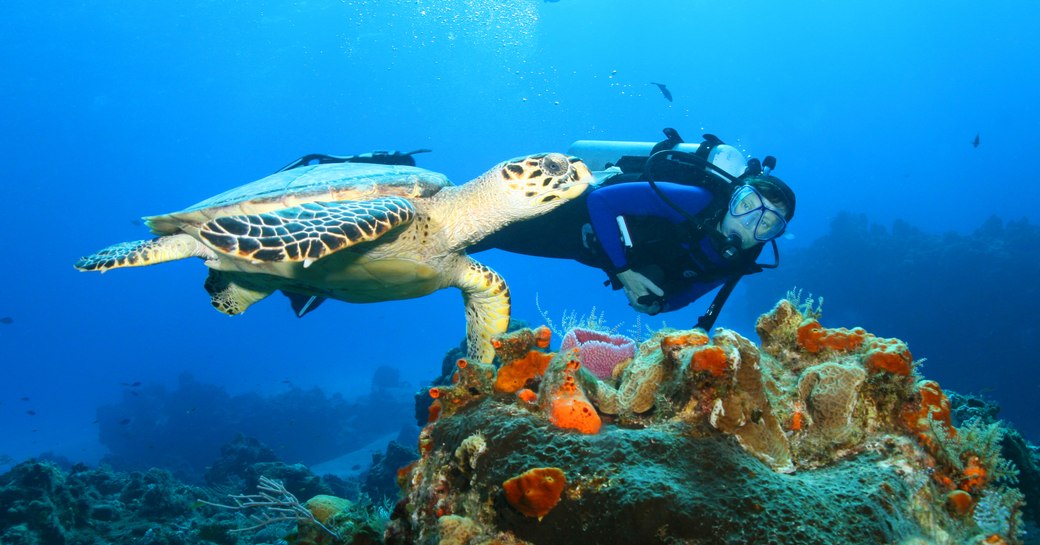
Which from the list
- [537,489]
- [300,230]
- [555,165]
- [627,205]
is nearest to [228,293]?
[300,230]

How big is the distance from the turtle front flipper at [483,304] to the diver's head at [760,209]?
2.35 meters

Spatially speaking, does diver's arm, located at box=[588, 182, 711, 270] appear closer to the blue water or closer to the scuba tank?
the scuba tank

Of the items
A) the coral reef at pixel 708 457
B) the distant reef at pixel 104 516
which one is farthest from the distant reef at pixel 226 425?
the coral reef at pixel 708 457

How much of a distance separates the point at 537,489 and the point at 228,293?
4.65 meters

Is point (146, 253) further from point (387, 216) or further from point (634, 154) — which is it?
point (634, 154)

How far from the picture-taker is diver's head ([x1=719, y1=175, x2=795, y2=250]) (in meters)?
4.16

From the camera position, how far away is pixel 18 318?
80.9 meters

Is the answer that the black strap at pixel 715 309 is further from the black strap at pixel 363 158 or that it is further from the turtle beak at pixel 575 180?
the black strap at pixel 363 158

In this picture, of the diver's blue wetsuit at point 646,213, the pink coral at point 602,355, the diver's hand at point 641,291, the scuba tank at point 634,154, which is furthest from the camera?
the scuba tank at point 634,154

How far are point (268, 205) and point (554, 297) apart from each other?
313 ft

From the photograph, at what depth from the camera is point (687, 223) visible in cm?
445

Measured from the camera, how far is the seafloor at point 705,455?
1.35 metres

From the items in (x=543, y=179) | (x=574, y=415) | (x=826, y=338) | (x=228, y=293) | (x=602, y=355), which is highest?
(x=543, y=179)

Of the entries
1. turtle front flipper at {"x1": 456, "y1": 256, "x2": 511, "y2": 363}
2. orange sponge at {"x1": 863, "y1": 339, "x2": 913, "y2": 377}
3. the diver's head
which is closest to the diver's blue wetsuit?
the diver's head
